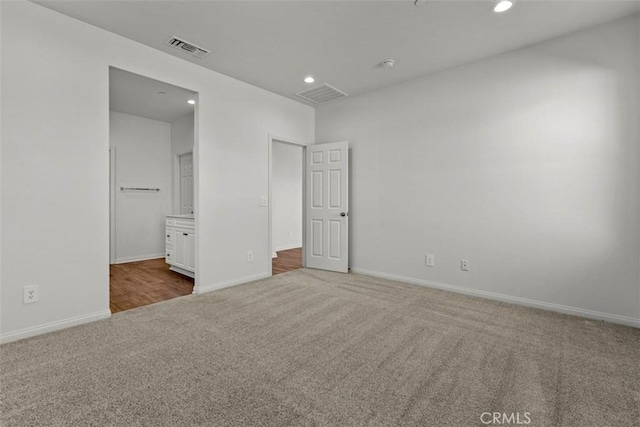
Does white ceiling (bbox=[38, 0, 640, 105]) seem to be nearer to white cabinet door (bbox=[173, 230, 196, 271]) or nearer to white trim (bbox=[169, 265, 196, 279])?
white cabinet door (bbox=[173, 230, 196, 271])

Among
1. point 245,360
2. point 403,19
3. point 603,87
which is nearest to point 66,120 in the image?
point 245,360

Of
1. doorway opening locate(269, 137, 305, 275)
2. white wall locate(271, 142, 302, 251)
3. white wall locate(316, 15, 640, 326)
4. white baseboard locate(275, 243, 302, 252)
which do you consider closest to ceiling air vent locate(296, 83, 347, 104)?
white wall locate(316, 15, 640, 326)

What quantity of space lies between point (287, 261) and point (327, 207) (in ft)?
4.82

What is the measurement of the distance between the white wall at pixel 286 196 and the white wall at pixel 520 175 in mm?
2789

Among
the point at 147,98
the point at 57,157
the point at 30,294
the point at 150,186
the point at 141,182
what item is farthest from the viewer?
the point at 150,186

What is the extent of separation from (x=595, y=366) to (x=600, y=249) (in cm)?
125

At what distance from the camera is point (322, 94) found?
13.9 ft

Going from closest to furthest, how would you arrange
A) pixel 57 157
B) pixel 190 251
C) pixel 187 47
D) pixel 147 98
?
pixel 57 157 < pixel 187 47 < pixel 190 251 < pixel 147 98

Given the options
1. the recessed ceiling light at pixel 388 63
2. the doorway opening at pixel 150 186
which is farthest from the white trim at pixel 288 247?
the recessed ceiling light at pixel 388 63

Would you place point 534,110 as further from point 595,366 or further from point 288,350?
point 288,350

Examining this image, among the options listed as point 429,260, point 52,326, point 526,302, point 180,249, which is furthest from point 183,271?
point 526,302

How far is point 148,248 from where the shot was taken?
557 centimetres

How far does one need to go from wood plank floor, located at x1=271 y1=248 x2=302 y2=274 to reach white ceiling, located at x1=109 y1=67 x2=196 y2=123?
277cm

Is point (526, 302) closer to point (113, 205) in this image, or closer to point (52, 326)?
point (52, 326)
